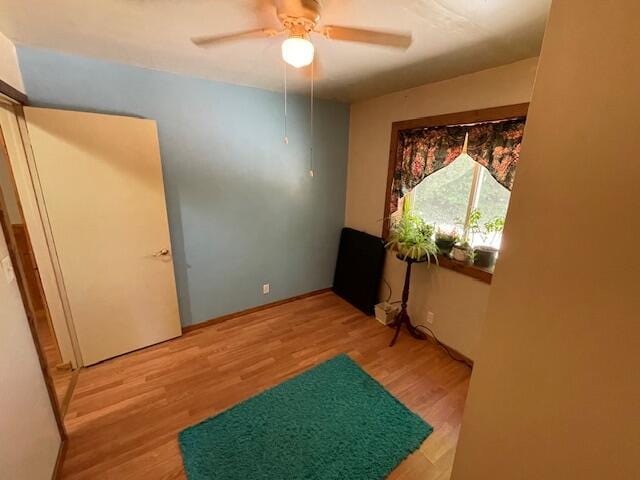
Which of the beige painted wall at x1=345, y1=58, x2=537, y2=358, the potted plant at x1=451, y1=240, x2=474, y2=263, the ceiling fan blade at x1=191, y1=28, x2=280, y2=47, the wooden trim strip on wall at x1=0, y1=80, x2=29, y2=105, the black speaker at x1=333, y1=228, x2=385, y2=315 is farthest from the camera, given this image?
the black speaker at x1=333, y1=228, x2=385, y2=315

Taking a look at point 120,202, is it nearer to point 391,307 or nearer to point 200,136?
point 200,136

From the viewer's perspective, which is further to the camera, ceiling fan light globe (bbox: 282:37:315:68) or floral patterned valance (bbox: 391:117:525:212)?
floral patterned valance (bbox: 391:117:525:212)

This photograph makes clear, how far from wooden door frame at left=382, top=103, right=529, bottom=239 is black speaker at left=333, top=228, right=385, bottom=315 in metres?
0.24

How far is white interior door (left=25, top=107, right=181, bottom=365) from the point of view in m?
1.82

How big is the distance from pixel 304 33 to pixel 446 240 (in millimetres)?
1901

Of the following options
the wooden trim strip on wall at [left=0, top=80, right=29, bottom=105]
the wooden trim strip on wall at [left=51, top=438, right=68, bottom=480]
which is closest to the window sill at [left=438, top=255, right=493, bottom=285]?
the wooden trim strip on wall at [left=51, top=438, right=68, bottom=480]

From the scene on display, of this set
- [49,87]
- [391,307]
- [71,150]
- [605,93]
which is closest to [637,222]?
[605,93]

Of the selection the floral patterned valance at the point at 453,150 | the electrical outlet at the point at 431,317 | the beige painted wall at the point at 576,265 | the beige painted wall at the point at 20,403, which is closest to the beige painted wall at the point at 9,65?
the beige painted wall at the point at 20,403

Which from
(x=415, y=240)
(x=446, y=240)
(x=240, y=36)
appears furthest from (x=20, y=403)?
(x=446, y=240)

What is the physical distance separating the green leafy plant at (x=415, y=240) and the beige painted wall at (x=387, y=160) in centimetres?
27

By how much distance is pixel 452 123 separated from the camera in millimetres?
2197

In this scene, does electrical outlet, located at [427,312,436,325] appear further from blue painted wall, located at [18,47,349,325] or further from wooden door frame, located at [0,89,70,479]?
wooden door frame, located at [0,89,70,479]

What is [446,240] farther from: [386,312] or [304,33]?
[304,33]

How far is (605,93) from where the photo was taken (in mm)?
569
